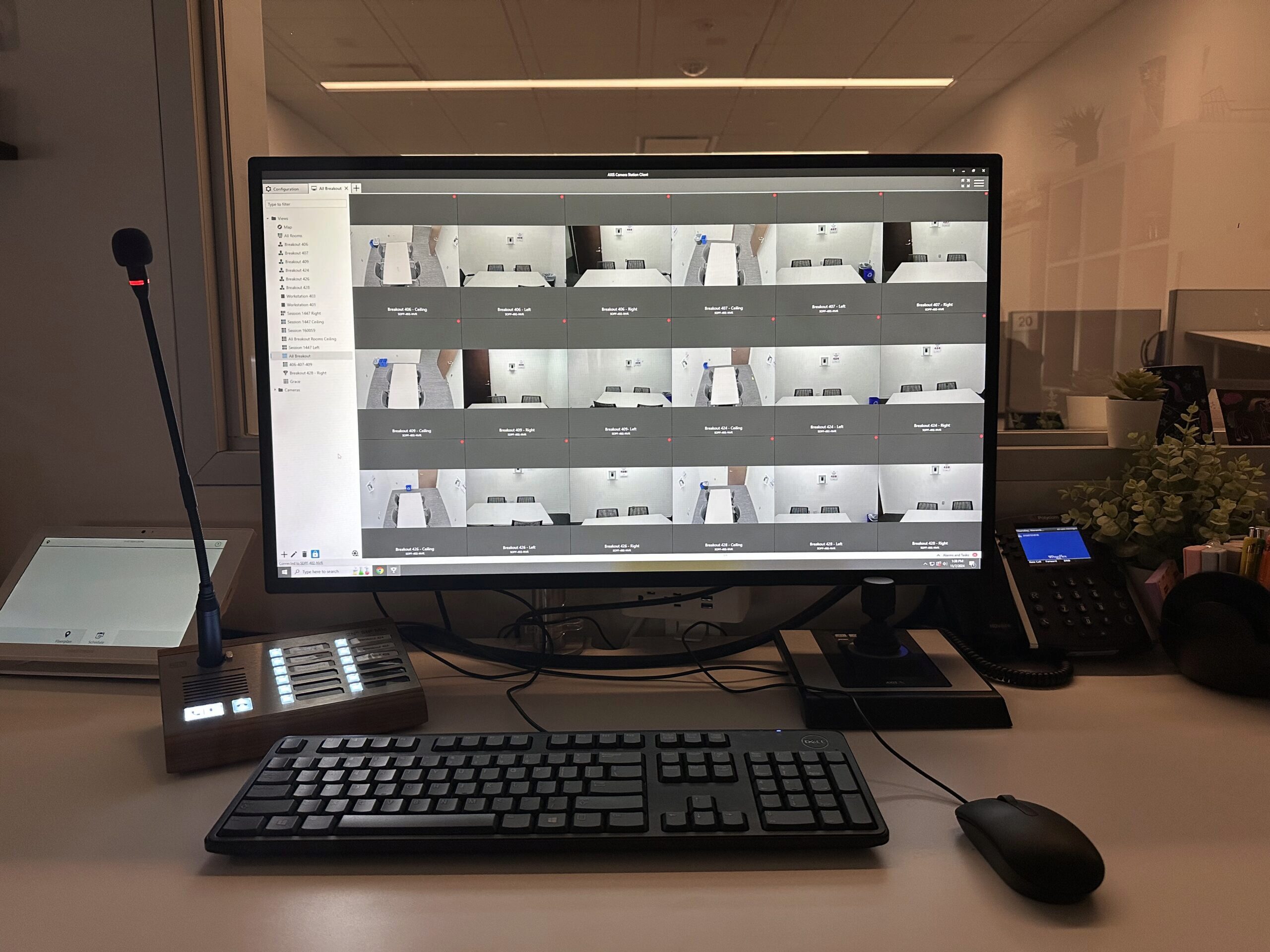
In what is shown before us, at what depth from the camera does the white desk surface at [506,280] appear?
733mm

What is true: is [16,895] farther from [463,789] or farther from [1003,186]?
[1003,186]

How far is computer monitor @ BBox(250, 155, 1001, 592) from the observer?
729 mm

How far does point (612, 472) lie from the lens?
75 cm

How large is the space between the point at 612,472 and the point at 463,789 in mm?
327

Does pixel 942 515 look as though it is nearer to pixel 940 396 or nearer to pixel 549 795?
pixel 940 396

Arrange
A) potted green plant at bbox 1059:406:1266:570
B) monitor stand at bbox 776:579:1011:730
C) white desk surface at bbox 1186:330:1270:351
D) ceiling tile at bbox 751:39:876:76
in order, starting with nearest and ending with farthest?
monitor stand at bbox 776:579:1011:730, potted green plant at bbox 1059:406:1266:570, white desk surface at bbox 1186:330:1270:351, ceiling tile at bbox 751:39:876:76

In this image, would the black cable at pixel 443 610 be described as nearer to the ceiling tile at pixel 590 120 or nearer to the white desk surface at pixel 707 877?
the white desk surface at pixel 707 877

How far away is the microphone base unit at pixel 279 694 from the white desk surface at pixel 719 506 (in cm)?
31

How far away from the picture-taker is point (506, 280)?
0.73 metres

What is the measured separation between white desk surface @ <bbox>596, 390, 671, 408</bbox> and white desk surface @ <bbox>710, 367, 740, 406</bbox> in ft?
0.14

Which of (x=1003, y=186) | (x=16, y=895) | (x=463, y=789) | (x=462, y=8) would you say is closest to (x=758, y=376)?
(x=1003, y=186)

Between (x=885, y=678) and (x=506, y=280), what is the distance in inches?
20.5

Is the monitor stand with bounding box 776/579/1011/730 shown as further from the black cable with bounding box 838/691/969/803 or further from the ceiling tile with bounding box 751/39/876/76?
the ceiling tile with bounding box 751/39/876/76

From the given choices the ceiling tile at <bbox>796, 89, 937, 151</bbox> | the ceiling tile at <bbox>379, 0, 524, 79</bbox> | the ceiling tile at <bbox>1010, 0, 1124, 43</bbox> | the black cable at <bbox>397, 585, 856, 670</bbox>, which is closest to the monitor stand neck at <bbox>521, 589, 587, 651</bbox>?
the black cable at <bbox>397, 585, 856, 670</bbox>
